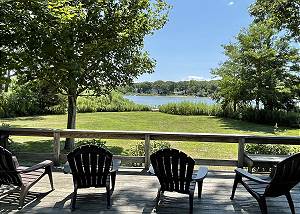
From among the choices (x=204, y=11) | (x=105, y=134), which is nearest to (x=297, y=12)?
(x=105, y=134)

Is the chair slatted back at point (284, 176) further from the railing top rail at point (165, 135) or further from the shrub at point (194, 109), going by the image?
the shrub at point (194, 109)

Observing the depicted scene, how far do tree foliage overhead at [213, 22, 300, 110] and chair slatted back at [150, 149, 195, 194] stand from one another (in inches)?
773

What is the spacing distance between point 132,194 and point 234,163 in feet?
8.22

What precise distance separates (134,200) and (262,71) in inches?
797

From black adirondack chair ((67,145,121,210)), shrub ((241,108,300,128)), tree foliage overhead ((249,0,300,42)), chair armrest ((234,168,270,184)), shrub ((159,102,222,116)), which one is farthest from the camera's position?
shrub ((159,102,222,116))

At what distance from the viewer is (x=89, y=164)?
477cm

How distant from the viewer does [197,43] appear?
131 ft

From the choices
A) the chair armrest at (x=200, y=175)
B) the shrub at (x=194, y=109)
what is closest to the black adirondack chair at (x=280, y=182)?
the chair armrest at (x=200, y=175)

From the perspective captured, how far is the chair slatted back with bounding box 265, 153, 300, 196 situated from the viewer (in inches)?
168

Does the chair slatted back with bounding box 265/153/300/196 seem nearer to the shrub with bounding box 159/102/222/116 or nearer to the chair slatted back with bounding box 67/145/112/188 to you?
the chair slatted back with bounding box 67/145/112/188

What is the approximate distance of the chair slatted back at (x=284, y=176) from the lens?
14.0 ft

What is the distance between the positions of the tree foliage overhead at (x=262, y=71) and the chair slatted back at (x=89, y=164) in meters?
19.8

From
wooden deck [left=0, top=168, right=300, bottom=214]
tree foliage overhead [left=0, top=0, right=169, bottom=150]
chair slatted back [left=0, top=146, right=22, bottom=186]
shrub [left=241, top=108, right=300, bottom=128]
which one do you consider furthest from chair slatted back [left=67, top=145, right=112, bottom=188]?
shrub [left=241, top=108, right=300, bottom=128]

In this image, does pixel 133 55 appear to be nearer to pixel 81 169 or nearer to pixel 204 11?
pixel 81 169
